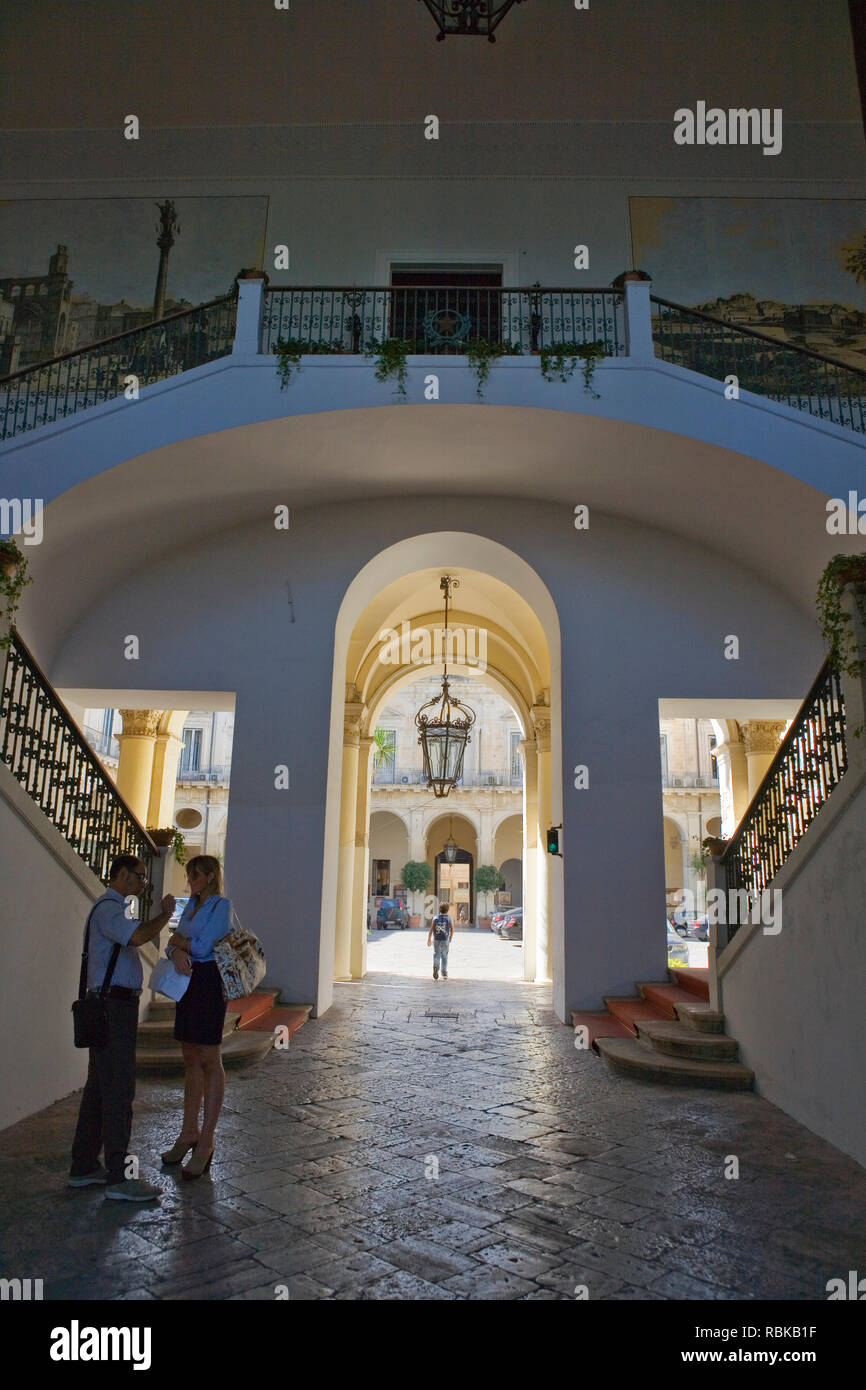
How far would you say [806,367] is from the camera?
367 inches

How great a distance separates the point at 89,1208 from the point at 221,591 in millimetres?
7048

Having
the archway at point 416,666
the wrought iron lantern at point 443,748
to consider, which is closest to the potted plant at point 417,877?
the archway at point 416,666

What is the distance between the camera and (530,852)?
15.3 m

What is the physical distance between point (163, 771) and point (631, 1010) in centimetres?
894

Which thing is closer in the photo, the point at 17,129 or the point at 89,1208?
the point at 89,1208

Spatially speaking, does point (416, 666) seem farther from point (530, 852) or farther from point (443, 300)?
point (443, 300)

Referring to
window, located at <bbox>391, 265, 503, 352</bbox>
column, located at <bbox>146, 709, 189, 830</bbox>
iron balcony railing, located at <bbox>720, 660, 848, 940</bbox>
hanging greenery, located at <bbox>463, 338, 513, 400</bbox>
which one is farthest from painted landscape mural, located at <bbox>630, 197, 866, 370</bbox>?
column, located at <bbox>146, 709, 189, 830</bbox>

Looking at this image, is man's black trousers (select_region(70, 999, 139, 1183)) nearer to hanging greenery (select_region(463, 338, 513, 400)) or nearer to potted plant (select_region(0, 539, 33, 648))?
potted plant (select_region(0, 539, 33, 648))

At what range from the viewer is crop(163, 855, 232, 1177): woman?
4.21 metres

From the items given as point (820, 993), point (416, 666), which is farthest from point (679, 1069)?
point (416, 666)

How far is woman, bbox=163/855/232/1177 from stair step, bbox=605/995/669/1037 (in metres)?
4.29

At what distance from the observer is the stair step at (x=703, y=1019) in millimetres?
6824
